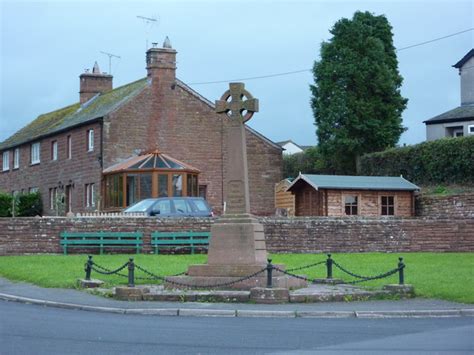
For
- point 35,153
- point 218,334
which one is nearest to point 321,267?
point 218,334

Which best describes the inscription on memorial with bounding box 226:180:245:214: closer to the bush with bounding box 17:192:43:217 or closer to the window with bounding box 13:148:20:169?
the bush with bounding box 17:192:43:217

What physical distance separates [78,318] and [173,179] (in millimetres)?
27410

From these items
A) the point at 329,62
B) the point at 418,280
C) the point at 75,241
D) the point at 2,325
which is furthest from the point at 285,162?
the point at 2,325

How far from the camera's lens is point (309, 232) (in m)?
Answer: 31.3

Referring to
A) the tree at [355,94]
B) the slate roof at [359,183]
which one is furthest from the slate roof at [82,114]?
the slate roof at [359,183]

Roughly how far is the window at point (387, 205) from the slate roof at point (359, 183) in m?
0.64

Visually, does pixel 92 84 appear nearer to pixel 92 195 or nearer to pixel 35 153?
pixel 35 153

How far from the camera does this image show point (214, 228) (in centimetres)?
1977

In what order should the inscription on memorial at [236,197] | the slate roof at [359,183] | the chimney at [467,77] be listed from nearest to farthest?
the inscription on memorial at [236,197], the slate roof at [359,183], the chimney at [467,77]

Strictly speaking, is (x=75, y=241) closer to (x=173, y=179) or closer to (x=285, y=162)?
(x=173, y=179)

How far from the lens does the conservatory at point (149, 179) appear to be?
41906mm

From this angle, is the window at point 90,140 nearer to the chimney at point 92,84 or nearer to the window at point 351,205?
the chimney at point 92,84

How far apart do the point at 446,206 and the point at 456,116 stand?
13.5m

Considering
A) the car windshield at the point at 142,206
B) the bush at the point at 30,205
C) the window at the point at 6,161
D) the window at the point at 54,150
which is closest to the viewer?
the car windshield at the point at 142,206
